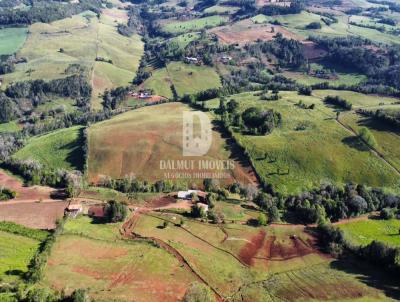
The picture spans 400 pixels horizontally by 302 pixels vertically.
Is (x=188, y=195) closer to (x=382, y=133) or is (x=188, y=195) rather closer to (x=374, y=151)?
(x=374, y=151)

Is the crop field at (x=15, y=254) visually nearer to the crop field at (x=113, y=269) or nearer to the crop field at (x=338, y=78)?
the crop field at (x=113, y=269)

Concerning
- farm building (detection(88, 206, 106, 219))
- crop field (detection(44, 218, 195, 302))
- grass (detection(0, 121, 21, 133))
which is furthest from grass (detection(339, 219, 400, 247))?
grass (detection(0, 121, 21, 133))

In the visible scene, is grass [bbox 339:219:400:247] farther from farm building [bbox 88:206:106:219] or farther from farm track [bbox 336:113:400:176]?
farm building [bbox 88:206:106:219]

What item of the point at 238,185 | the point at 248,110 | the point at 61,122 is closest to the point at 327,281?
the point at 238,185

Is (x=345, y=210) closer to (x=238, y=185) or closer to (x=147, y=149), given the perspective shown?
(x=238, y=185)

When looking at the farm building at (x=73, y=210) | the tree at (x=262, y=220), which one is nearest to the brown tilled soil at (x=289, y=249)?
the tree at (x=262, y=220)

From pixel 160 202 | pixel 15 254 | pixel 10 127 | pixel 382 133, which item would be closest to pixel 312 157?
pixel 382 133
